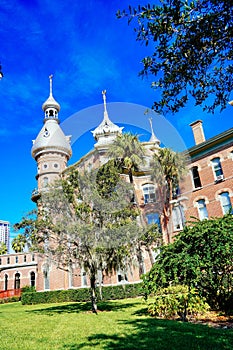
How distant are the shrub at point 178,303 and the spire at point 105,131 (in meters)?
5.96

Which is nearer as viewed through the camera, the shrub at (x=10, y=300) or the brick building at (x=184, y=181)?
the brick building at (x=184, y=181)

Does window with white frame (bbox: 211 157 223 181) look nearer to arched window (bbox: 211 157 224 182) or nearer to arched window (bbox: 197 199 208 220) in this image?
arched window (bbox: 211 157 224 182)

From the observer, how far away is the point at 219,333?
7.29m

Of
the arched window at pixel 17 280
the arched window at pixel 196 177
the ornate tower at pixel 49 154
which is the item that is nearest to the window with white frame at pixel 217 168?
the arched window at pixel 196 177

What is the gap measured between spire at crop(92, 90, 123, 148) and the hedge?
12052mm

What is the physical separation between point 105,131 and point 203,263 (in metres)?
5.44

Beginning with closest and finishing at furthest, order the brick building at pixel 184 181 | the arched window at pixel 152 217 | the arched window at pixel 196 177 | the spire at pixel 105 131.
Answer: the spire at pixel 105 131, the arched window at pixel 152 217, the brick building at pixel 184 181, the arched window at pixel 196 177

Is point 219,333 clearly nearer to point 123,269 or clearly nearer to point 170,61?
point 170,61

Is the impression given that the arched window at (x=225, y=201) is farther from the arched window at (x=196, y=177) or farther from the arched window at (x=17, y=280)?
the arched window at (x=17, y=280)

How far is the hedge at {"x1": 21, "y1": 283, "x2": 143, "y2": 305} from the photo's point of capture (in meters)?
22.6

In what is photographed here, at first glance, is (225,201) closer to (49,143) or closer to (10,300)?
(49,143)

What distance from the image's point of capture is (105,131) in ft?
31.9

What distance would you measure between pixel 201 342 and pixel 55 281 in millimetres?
26067

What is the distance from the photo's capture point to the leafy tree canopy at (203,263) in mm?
9680
